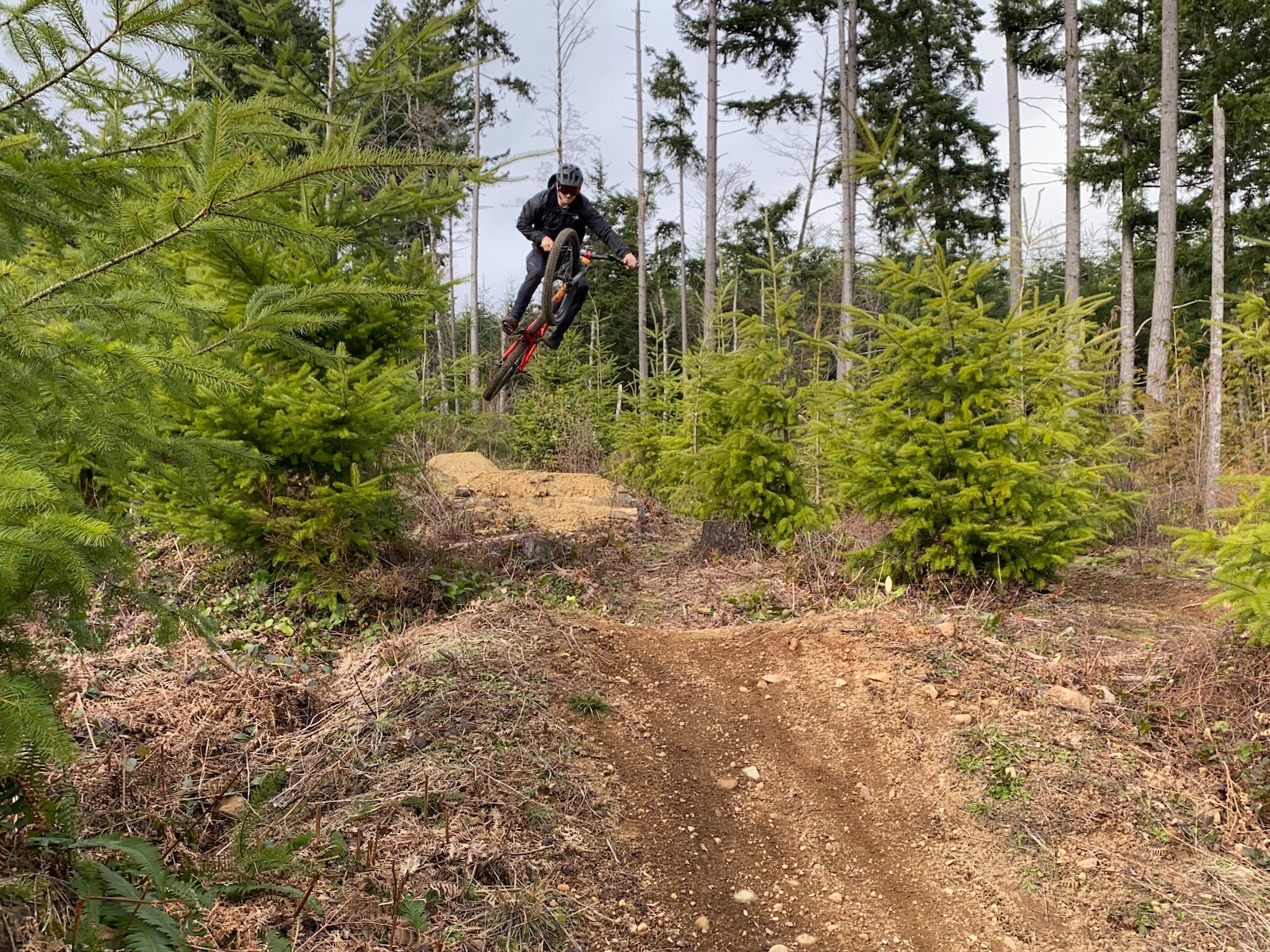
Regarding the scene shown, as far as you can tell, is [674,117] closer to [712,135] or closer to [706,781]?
[712,135]

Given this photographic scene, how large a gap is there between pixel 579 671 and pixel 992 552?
356 centimetres

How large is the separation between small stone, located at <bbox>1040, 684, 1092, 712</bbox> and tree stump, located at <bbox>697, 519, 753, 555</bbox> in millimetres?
4181

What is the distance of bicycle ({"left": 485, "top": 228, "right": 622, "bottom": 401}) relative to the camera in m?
7.31

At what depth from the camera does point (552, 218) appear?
300 inches

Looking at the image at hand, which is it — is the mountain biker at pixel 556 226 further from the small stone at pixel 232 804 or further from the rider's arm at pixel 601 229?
the small stone at pixel 232 804

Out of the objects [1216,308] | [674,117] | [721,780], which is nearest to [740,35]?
[674,117]

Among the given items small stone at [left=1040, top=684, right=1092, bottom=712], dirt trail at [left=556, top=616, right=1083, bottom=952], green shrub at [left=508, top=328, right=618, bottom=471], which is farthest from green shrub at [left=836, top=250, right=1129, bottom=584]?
green shrub at [left=508, top=328, right=618, bottom=471]

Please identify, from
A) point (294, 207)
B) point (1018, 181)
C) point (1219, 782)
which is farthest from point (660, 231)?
point (1219, 782)

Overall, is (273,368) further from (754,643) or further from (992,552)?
(992,552)

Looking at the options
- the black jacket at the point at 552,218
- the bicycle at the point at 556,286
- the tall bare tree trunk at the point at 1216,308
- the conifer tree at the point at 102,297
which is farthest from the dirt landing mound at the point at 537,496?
the tall bare tree trunk at the point at 1216,308

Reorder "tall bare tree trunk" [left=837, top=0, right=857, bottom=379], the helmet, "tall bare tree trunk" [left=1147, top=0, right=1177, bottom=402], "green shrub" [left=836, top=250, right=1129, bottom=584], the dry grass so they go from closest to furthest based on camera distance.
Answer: the dry grass → "green shrub" [left=836, top=250, right=1129, bottom=584] → the helmet → "tall bare tree trunk" [left=1147, top=0, right=1177, bottom=402] → "tall bare tree trunk" [left=837, top=0, right=857, bottom=379]

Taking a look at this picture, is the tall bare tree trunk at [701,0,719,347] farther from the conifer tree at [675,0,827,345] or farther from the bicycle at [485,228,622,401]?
the bicycle at [485,228,622,401]

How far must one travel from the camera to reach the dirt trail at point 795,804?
127 inches

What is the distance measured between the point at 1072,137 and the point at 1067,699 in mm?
16524
